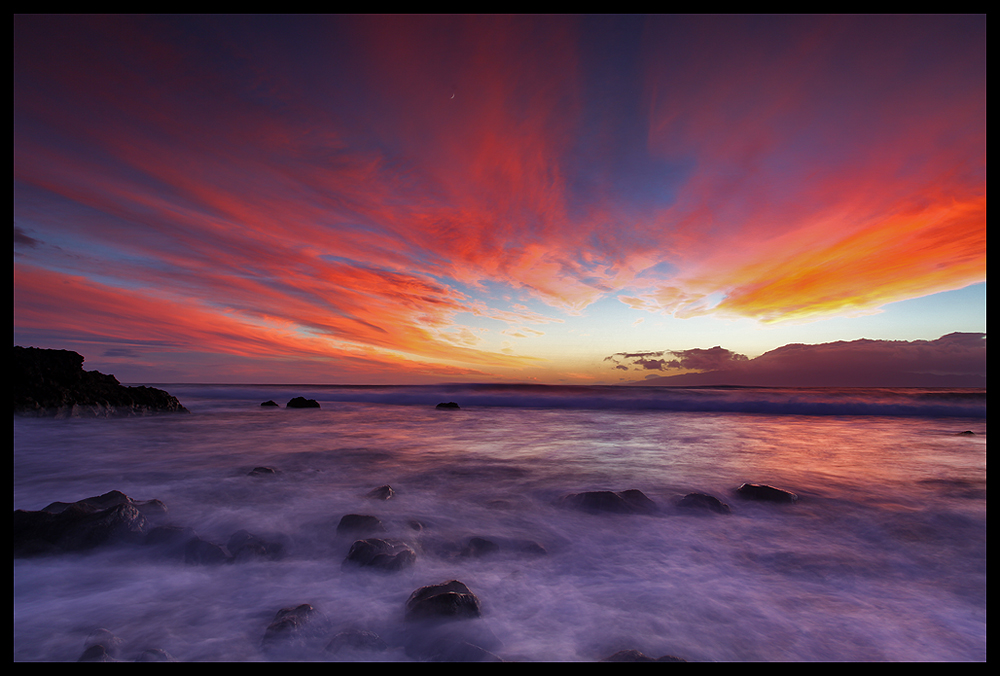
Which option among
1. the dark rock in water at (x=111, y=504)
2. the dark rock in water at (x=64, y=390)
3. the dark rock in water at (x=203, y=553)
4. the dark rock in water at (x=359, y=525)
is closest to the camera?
the dark rock in water at (x=203, y=553)

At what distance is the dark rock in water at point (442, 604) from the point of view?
2.24 m

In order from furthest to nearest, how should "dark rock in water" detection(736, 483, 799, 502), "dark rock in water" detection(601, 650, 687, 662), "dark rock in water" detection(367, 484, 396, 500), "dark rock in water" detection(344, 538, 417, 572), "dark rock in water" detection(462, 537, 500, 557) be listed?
"dark rock in water" detection(367, 484, 396, 500)
"dark rock in water" detection(736, 483, 799, 502)
"dark rock in water" detection(462, 537, 500, 557)
"dark rock in water" detection(344, 538, 417, 572)
"dark rock in water" detection(601, 650, 687, 662)

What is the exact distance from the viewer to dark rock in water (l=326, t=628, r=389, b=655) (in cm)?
208

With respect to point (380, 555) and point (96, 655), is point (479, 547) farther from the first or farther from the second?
point (96, 655)

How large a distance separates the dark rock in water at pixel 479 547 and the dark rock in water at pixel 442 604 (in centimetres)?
87

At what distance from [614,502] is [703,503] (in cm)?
105

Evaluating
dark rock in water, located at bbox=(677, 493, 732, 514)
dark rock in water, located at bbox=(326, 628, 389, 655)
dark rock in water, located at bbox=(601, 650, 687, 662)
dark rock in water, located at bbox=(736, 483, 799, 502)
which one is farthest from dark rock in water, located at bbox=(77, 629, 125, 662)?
dark rock in water, located at bbox=(736, 483, 799, 502)

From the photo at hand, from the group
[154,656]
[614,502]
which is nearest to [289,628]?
[154,656]

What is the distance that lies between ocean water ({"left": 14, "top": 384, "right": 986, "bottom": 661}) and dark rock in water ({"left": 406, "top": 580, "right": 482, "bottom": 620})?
0.09 metres

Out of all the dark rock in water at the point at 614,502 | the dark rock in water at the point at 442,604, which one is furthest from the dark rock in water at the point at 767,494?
the dark rock in water at the point at 442,604

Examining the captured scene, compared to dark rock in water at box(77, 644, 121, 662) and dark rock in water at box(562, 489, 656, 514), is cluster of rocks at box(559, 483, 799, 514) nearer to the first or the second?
dark rock in water at box(562, 489, 656, 514)

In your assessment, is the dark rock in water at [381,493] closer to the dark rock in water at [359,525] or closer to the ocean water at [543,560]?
the ocean water at [543,560]
